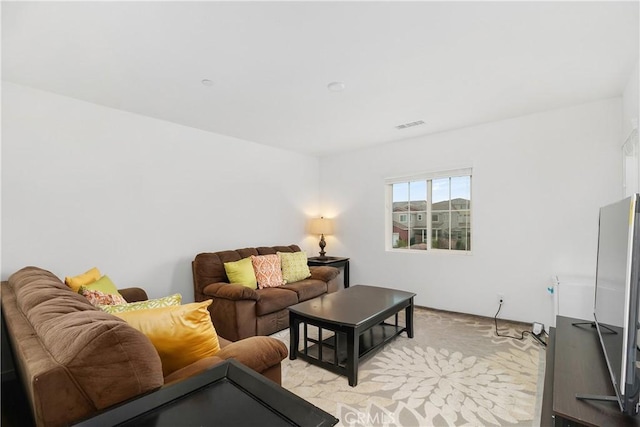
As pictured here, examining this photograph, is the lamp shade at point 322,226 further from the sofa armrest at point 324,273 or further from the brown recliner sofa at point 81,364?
the brown recliner sofa at point 81,364

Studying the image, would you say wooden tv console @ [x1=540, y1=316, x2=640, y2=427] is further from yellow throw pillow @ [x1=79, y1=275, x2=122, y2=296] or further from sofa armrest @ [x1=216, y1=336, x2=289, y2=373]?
yellow throw pillow @ [x1=79, y1=275, x2=122, y2=296]

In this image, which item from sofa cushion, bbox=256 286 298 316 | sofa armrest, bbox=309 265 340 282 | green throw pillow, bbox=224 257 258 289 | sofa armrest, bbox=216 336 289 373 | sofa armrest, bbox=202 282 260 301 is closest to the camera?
sofa armrest, bbox=216 336 289 373

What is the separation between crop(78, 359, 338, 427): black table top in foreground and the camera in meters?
0.82

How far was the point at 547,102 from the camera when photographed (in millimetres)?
3096

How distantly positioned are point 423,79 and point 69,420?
2.88 metres

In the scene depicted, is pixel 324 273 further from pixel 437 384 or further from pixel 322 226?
pixel 437 384

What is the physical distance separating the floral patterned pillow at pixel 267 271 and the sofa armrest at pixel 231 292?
0.48 meters

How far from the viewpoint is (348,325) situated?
2.35m

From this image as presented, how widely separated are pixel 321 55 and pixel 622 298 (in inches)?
82.6

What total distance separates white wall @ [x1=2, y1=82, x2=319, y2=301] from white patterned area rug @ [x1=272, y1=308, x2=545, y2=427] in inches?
67.5

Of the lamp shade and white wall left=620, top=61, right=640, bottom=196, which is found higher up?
white wall left=620, top=61, right=640, bottom=196

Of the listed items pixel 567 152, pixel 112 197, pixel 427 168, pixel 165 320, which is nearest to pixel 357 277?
pixel 427 168

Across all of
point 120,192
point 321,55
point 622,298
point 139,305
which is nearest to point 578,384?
point 622,298

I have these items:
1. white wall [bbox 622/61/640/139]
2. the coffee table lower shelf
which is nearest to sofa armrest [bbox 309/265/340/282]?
the coffee table lower shelf
